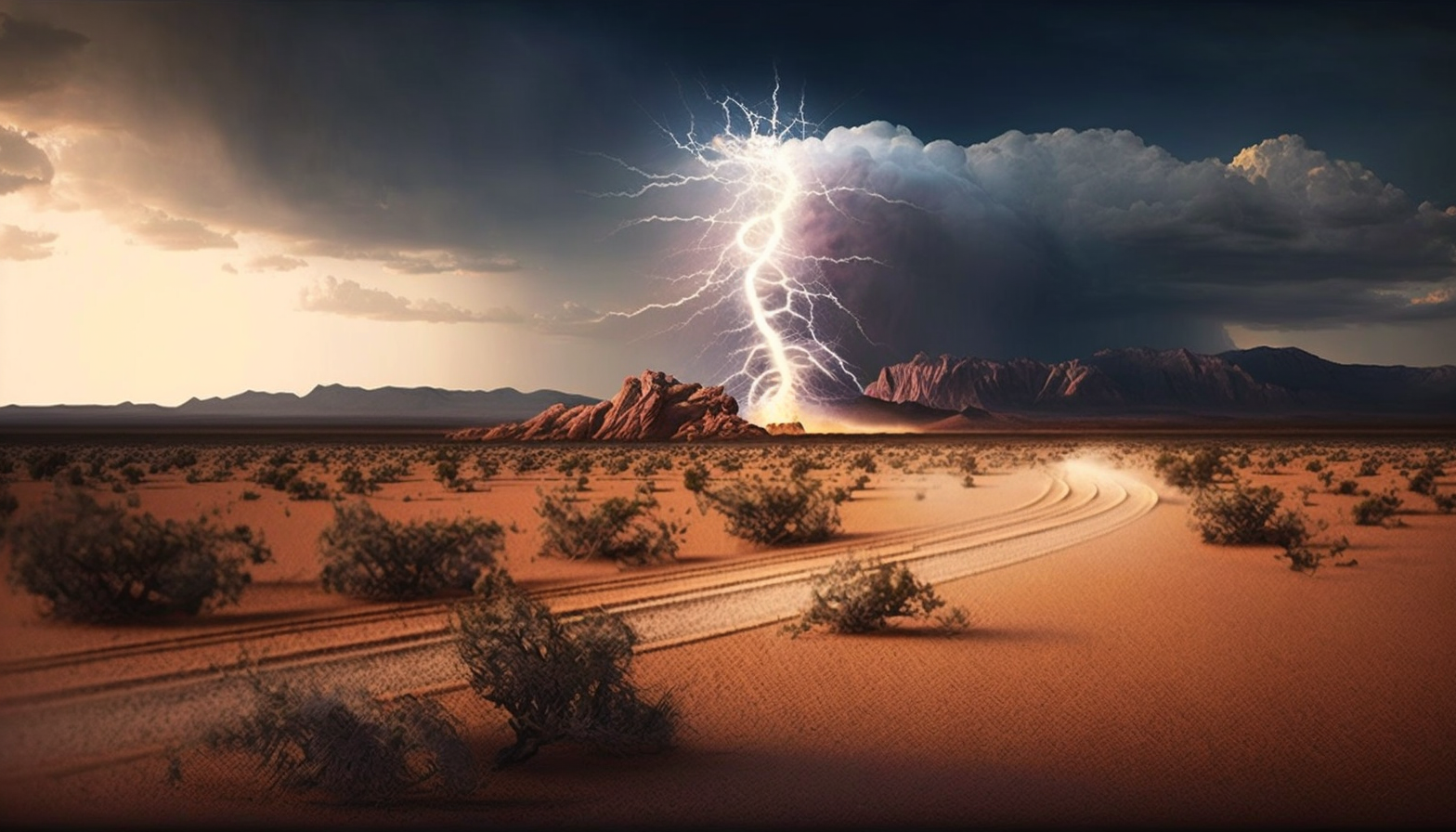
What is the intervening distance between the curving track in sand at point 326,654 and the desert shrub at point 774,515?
178cm

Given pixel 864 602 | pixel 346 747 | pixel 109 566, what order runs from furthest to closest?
1. pixel 109 566
2. pixel 864 602
3. pixel 346 747

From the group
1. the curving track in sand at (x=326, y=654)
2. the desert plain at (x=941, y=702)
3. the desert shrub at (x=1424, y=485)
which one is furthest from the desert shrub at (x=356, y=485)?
the desert shrub at (x=1424, y=485)

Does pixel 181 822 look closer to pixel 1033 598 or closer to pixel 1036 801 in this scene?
pixel 1036 801

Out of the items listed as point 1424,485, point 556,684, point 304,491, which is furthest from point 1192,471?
point 556,684

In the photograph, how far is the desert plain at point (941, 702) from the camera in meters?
7.34

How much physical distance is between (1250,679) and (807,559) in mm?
11441

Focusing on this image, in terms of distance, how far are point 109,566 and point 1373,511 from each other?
32115 mm

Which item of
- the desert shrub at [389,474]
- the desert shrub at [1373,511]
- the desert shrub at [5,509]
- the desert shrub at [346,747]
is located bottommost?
the desert shrub at [1373,511]

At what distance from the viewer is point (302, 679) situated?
415 inches

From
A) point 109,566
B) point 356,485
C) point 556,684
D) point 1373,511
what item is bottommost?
point 1373,511

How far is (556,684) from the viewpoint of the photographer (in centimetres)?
867

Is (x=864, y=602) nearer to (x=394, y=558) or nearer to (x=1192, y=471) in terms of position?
(x=394, y=558)

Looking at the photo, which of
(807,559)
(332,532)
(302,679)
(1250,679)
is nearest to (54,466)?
(332,532)

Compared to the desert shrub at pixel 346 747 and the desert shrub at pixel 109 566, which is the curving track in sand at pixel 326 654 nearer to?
the desert shrub at pixel 346 747
